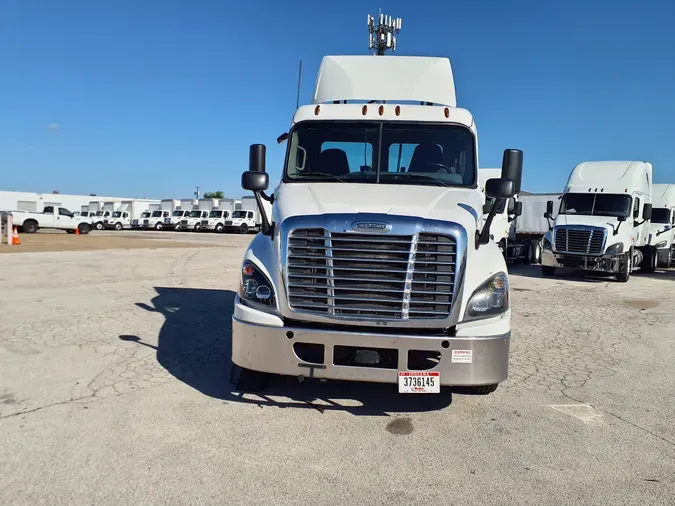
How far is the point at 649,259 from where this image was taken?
56.5 feet

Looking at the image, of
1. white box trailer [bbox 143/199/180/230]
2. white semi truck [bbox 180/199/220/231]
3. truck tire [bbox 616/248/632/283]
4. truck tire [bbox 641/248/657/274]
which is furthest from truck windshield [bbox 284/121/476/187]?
white box trailer [bbox 143/199/180/230]

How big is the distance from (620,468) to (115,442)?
341 centimetres

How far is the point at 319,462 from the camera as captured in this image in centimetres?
341

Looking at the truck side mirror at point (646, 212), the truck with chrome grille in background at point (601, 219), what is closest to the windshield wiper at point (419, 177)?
the truck with chrome grille in background at point (601, 219)

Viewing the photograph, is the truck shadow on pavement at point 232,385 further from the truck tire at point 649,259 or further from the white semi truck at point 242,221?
the white semi truck at point 242,221

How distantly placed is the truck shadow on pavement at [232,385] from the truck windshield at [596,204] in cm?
1198

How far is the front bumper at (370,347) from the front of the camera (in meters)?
3.76

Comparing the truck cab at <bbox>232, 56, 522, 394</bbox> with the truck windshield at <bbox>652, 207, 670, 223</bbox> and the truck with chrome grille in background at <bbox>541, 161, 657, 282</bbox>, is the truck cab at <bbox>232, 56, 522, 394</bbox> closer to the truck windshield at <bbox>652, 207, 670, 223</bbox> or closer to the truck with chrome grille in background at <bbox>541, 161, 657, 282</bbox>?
the truck with chrome grille in background at <bbox>541, 161, 657, 282</bbox>

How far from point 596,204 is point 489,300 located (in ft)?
42.7

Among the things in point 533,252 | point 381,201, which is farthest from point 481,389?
point 533,252

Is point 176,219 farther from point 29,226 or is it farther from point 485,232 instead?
point 485,232

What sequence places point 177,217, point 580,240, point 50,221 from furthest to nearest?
point 177,217, point 50,221, point 580,240

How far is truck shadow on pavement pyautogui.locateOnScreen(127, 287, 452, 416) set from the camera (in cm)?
444

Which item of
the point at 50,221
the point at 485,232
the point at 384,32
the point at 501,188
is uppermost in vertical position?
the point at 384,32
